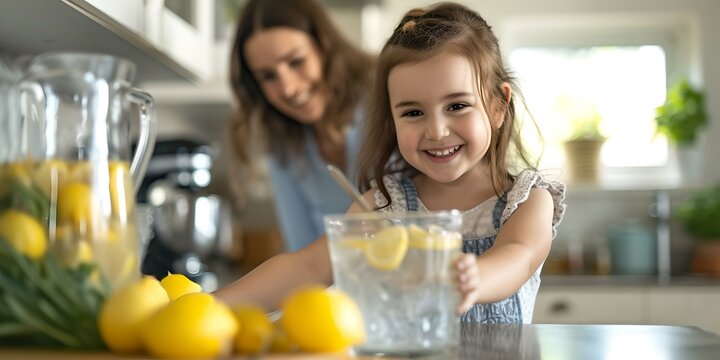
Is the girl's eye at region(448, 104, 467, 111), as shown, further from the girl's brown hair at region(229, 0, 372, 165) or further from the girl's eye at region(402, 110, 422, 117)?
the girl's brown hair at region(229, 0, 372, 165)

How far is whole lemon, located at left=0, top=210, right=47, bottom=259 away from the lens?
2.31 feet

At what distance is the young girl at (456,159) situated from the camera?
3.50 feet

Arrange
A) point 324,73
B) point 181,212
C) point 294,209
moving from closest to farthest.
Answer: point 324,73, point 294,209, point 181,212

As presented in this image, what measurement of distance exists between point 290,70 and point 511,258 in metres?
1.20

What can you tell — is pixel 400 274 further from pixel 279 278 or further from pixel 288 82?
pixel 288 82

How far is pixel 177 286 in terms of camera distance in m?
0.90

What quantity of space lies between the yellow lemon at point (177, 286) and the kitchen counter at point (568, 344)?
19 centimetres

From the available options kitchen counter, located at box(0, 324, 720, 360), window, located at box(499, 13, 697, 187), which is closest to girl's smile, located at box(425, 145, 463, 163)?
kitchen counter, located at box(0, 324, 720, 360)

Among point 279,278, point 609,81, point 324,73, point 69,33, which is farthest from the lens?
point 609,81

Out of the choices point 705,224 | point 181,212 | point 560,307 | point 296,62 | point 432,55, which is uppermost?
point 296,62

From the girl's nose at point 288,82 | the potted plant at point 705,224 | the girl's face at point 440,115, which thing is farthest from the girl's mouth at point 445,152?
the potted plant at point 705,224

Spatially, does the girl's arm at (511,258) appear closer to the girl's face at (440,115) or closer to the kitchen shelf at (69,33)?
the girl's face at (440,115)

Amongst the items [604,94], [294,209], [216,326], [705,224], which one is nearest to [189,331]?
[216,326]

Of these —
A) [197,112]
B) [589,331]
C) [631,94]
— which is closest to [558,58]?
[631,94]
